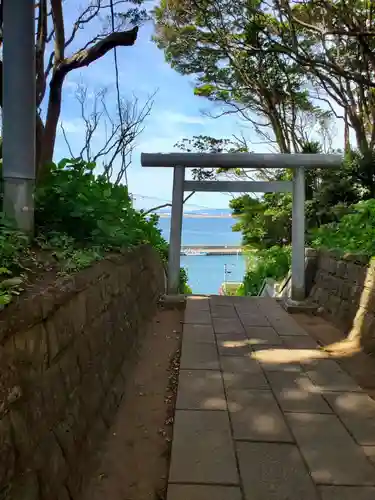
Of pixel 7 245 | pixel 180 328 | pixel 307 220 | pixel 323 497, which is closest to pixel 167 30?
pixel 307 220

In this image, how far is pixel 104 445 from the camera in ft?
7.56

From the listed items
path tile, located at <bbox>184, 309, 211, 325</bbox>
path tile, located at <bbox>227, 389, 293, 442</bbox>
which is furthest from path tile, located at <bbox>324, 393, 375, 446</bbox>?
path tile, located at <bbox>184, 309, 211, 325</bbox>

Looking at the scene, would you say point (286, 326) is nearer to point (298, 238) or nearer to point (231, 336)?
point (231, 336)

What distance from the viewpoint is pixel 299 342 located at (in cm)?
428

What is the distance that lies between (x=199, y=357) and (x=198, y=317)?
5.24 ft

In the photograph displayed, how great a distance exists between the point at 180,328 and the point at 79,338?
2962 millimetres

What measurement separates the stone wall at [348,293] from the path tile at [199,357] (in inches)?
53.0

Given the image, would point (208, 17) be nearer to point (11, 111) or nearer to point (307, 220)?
point (307, 220)

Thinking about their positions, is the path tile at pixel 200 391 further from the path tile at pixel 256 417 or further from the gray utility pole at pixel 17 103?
the gray utility pole at pixel 17 103

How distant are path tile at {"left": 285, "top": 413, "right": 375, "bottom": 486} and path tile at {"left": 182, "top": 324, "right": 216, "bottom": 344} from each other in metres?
1.72

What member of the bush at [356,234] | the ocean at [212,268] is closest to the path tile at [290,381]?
the bush at [356,234]

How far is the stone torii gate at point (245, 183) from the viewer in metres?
5.96

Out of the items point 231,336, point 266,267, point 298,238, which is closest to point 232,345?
point 231,336

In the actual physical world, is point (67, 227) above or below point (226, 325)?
above
